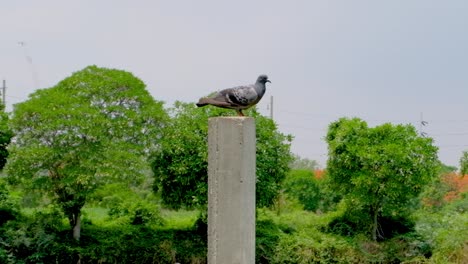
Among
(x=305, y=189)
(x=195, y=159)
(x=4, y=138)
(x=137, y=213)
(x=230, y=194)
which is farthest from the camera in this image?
(x=305, y=189)

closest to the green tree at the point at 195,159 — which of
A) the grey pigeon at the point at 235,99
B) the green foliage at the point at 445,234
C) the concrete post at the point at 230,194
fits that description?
the green foliage at the point at 445,234

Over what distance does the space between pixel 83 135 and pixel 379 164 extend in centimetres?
490

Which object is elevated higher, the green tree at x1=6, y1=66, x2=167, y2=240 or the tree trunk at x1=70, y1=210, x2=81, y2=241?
the green tree at x1=6, y1=66, x2=167, y2=240

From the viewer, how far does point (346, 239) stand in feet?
38.1

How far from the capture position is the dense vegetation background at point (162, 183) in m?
10.1

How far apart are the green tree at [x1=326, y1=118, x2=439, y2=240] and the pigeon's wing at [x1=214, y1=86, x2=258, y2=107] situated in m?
6.77

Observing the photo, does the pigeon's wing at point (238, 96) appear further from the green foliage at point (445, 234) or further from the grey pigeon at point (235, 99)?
the green foliage at point (445, 234)

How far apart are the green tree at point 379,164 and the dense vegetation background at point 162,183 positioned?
0.02 metres

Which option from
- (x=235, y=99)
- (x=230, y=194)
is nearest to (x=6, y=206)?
(x=235, y=99)

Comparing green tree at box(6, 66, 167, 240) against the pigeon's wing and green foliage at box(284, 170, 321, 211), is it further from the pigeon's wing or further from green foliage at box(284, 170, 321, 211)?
green foliage at box(284, 170, 321, 211)

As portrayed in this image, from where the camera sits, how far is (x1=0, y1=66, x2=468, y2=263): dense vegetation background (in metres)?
10.1

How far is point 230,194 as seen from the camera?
4.07 meters

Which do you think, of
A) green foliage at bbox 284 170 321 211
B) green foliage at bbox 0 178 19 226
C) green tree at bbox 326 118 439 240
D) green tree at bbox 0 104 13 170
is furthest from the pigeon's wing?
green foliage at bbox 284 170 321 211

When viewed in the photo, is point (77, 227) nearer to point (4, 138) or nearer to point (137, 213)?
point (137, 213)
